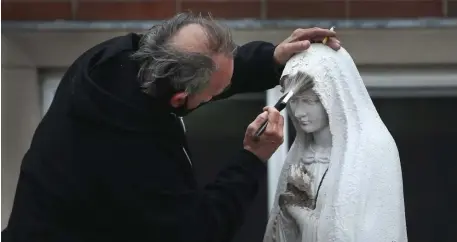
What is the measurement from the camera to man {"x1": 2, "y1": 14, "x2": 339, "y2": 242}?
1.89 meters

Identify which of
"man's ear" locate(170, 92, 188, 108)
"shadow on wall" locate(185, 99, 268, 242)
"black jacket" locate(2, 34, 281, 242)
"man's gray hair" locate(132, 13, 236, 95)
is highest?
"man's gray hair" locate(132, 13, 236, 95)

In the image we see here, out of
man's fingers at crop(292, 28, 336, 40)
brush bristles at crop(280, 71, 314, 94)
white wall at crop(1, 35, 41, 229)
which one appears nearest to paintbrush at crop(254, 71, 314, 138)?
brush bristles at crop(280, 71, 314, 94)

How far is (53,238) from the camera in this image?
1.96 meters

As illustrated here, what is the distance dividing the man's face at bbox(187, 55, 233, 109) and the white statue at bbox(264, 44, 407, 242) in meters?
0.15

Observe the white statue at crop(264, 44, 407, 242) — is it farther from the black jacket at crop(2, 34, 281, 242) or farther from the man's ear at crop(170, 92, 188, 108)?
the man's ear at crop(170, 92, 188, 108)

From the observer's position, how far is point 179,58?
1.88 meters

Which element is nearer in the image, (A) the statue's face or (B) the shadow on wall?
(A) the statue's face

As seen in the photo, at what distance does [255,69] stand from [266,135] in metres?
0.29

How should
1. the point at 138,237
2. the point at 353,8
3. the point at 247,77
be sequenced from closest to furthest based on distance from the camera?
the point at 138,237 → the point at 247,77 → the point at 353,8

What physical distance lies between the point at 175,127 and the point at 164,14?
101 centimetres

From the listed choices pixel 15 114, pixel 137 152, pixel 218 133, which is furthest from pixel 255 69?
pixel 15 114

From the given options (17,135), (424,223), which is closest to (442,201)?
(424,223)

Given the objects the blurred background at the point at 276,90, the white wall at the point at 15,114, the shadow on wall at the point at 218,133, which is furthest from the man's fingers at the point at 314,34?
the white wall at the point at 15,114

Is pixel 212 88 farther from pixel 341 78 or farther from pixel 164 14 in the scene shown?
pixel 164 14
